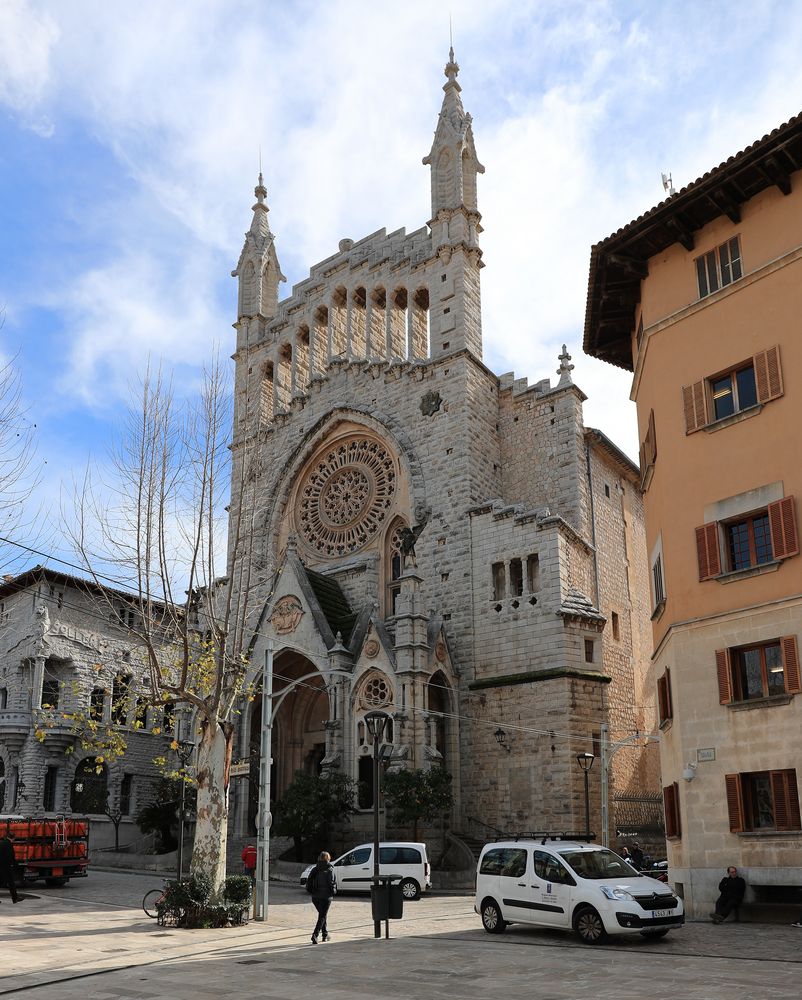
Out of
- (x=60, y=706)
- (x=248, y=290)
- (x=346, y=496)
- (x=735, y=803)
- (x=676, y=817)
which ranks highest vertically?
(x=248, y=290)

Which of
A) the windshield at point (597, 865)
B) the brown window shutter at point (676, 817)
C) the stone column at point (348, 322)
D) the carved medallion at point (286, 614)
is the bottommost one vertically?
the windshield at point (597, 865)

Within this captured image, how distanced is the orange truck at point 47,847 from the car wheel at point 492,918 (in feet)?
45.9

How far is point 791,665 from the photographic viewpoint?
55.2 ft

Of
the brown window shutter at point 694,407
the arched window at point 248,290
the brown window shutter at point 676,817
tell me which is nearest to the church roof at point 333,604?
the arched window at point 248,290

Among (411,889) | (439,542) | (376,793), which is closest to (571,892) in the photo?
(376,793)

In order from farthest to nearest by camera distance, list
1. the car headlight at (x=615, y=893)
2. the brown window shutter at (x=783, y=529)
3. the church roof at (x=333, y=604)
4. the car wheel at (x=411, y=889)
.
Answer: the church roof at (x=333, y=604) < the car wheel at (x=411, y=889) < the brown window shutter at (x=783, y=529) < the car headlight at (x=615, y=893)

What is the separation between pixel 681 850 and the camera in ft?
60.0

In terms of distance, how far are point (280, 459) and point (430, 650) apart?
1393 centimetres

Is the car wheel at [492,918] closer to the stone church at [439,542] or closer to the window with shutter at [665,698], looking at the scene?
the window with shutter at [665,698]

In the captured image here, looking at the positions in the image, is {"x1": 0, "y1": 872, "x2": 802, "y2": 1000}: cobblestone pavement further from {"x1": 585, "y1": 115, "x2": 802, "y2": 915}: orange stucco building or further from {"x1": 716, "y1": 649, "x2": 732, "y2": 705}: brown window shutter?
{"x1": 716, "y1": 649, "x2": 732, "y2": 705}: brown window shutter

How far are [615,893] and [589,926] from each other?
70 cm

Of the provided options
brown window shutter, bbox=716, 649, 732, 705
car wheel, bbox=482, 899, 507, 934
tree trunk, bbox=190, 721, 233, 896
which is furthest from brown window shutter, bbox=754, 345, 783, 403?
tree trunk, bbox=190, 721, 233, 896

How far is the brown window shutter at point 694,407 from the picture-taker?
782 inches

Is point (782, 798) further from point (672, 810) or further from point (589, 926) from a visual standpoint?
point (589, 926)
